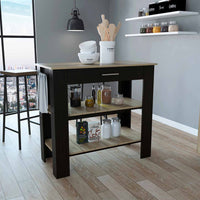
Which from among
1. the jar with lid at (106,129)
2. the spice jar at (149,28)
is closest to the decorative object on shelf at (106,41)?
the jar with lid at (106,129)

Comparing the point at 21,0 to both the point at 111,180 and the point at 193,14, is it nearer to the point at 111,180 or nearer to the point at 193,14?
the point at 193,14

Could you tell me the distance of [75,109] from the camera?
2.56 metres

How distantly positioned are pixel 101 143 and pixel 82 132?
0.78ft

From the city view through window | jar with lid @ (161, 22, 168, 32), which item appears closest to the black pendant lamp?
the city view through window

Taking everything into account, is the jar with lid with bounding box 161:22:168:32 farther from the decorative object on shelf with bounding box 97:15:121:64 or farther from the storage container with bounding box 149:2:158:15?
the decorative object on shelf with bounding box 97:15:121:64

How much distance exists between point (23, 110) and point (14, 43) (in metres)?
1.24

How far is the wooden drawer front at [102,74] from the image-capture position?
2.32 metres

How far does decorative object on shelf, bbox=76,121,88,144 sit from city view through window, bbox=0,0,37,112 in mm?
2470

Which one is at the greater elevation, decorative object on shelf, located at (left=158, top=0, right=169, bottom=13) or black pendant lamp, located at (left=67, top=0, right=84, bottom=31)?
decorative object on shelf, located at (left=158, top=0, right=169, bottom=13)

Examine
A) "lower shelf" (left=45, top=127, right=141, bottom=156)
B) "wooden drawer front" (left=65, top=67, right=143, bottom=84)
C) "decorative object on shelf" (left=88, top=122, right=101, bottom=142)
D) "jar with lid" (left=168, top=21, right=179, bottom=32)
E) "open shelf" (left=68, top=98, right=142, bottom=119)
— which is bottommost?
"lower shelf" (left=45, top=127, right=141, bottom=156)

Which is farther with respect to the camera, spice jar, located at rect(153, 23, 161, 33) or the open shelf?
spice jar, located at rect(153, 23, 161, 33)

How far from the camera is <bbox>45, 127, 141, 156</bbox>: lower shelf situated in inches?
101

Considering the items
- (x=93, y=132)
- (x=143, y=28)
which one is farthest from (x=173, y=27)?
(x=93, y=132)

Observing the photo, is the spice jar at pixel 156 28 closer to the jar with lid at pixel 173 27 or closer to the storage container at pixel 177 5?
the jar with lid at pixel 173 27
